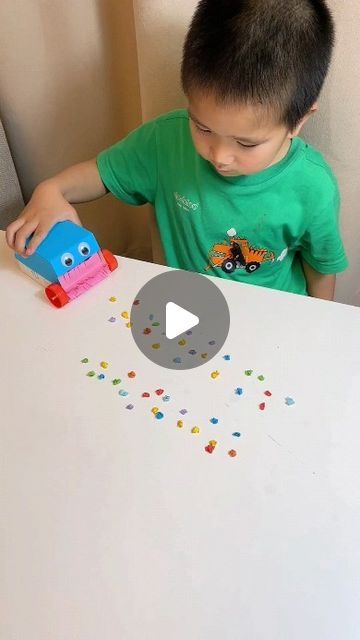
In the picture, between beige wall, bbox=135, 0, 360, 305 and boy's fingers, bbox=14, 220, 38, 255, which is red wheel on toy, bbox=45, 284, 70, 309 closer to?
boy's fingers, bbox=14, 220, 38, 255

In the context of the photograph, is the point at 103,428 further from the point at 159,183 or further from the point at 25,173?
the point at 25,173

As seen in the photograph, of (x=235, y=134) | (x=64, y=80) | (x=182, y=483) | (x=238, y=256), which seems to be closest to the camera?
(x=182, y=483)

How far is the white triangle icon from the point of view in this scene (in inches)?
22.9

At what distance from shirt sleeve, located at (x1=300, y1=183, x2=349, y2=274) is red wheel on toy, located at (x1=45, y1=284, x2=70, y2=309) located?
13.8 inches

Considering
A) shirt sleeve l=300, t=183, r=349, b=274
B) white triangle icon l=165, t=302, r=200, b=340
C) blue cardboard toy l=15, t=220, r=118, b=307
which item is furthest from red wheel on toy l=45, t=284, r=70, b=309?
shirt sleeve l=300, t=183, r=349, b=274

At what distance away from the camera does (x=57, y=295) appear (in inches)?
23.4

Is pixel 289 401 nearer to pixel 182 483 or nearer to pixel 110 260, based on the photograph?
pixel 182 483

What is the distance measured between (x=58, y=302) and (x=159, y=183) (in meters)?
0.28

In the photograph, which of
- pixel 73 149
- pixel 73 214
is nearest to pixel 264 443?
pixel 73 214

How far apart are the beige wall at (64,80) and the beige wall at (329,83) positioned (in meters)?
0.15

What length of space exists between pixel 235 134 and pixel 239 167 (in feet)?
0.19

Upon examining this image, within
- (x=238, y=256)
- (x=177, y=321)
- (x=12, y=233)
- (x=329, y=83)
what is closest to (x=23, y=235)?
(x=12, y=233)

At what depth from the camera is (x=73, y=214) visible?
68cm
